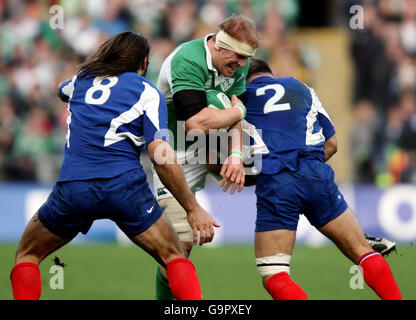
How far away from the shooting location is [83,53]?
14.3 meters

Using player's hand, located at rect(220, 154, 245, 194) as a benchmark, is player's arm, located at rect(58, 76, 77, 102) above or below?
above

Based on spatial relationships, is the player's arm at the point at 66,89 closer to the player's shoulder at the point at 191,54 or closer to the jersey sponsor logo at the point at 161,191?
the player's shoulder at the point at 191,54

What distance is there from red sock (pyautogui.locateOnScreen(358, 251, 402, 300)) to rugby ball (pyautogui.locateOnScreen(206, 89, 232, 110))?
1573 millimetres

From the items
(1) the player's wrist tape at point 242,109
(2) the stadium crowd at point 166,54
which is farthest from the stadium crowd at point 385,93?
(1) the player's wrist tape at point 242,109

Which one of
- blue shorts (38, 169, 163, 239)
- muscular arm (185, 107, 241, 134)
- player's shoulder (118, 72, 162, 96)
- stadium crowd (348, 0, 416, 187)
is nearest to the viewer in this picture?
blue shorts (38, 169, 163, 239)

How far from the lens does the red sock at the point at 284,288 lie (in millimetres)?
5434

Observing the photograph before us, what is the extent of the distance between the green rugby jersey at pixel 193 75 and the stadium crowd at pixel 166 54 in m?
7.73

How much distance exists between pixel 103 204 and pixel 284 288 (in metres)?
1.46

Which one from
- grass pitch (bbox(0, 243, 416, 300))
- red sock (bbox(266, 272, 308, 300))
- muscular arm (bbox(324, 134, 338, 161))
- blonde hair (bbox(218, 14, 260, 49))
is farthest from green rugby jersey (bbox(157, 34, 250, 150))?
grass pitch (bbox(0, 243, 416, 300))

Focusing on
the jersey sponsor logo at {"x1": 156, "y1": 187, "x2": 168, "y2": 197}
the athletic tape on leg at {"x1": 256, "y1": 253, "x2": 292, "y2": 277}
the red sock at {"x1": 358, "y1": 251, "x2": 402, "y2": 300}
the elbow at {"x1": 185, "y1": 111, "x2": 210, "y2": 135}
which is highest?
the elbow at {"x1": 185, "y1": 111, "x2": 210, "y2": 135}

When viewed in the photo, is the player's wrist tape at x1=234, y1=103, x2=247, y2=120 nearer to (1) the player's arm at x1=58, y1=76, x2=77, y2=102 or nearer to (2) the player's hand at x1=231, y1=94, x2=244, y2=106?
(2) the player's hand at x1=231, y1=94, x2=244, y2=106

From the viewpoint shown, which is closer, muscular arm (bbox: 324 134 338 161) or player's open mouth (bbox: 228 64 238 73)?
player's open mouth (bbox: 228 64 238 73)

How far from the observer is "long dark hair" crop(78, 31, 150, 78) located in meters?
5.45
